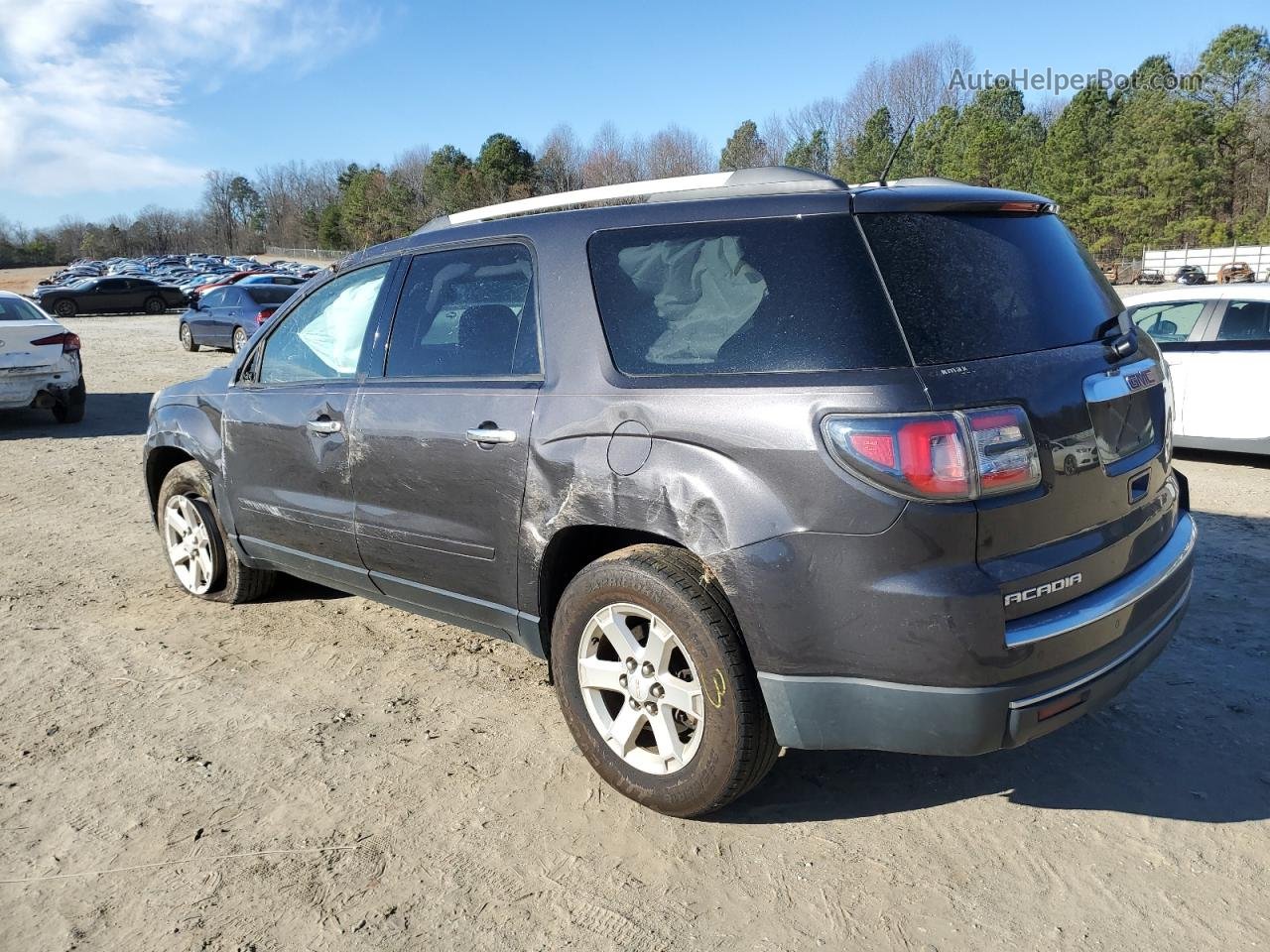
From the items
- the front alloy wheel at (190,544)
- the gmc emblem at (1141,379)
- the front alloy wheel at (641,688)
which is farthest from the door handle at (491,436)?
the front alloy wheel at (190,544)

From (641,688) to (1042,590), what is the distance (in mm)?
1207

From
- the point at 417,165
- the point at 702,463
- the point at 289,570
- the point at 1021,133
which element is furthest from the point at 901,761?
the point at 417,165

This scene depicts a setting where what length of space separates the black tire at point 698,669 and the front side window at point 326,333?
1.72 m

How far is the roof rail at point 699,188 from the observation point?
9.63ft

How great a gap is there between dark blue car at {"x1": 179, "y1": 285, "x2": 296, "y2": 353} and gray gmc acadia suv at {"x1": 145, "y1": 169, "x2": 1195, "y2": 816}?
1830cm

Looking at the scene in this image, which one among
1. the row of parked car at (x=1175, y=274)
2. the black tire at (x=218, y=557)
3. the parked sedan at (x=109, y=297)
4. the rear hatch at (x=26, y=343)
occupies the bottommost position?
the black tire at (x=218, y=557)

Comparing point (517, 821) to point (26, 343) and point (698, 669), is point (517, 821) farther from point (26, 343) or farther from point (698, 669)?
point (26, 343)

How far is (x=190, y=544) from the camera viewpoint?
17.2 ft

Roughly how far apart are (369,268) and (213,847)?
2.39 m

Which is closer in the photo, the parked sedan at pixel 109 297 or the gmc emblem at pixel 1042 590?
the gmc emblem at pixel 1042 590

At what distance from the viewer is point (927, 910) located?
259cm

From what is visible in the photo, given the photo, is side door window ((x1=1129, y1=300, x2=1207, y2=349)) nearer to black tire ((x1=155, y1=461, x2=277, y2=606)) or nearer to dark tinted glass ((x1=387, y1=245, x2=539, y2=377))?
dark tinted glass ((x1=387, y1=245, x2=539, y2=377))

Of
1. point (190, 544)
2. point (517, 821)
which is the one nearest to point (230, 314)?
point (190, 544)

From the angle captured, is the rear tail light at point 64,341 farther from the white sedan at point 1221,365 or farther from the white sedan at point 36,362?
A: the white sedan at point 1221,365
